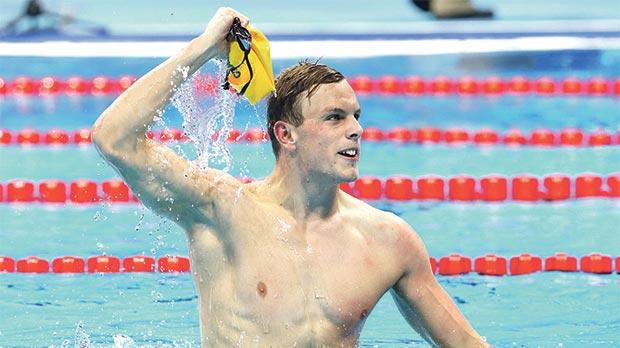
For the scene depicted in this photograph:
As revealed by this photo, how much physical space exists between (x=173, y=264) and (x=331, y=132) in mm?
2893

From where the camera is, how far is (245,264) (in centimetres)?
299

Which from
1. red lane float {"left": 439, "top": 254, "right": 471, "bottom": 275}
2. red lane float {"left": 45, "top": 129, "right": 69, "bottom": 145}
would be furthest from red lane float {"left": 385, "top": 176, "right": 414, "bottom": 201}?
red lane float {"left": 45, "top": 129, "right": 69, "bottom": 145}

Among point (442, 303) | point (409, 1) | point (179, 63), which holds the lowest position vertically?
point (409, 1)

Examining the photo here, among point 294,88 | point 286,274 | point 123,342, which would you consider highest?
point 294,88

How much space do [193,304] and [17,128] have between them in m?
3.61

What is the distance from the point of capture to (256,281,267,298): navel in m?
2.98

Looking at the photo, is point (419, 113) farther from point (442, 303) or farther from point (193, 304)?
point (442, 303)

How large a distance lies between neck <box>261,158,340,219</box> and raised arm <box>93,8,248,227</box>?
0.20 meters

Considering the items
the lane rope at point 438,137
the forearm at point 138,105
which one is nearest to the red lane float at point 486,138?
the lane rope at point 438,137

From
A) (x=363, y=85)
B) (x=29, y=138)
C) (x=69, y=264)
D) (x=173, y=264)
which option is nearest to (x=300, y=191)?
(x=173, y=264)

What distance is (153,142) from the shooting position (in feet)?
9.54

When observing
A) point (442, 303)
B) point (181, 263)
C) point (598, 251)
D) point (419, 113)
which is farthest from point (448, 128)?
point (442, 303)

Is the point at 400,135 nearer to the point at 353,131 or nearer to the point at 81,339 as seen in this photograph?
the point at 81,339

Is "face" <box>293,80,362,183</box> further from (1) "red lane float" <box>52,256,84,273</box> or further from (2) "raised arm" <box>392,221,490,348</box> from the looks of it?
(1) "red lane float" <box>52,256,84,273</box>
